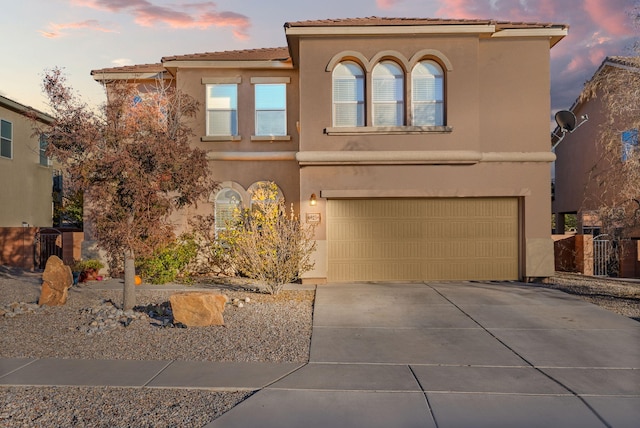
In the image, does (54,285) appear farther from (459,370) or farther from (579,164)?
(579,164)

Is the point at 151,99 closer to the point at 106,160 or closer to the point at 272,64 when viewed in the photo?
the point at 272,64

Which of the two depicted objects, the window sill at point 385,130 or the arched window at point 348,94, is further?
the arched window at point 348,94

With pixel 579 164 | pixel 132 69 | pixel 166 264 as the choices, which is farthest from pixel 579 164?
pixel 132 69

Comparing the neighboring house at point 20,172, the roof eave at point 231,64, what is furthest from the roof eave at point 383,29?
the neighboring house at point 20,172

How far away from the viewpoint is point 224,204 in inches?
596

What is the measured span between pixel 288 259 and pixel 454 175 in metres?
5.45

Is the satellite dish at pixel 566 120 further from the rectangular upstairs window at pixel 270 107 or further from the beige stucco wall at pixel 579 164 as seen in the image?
the rectangular upstairs window at pixel 270 107

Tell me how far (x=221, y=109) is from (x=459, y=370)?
461 inches

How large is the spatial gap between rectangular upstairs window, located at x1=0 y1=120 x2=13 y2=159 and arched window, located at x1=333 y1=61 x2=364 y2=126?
15.4 meters

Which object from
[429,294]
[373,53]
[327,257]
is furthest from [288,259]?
[373,53]

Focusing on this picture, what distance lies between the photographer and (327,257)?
13.5 meters

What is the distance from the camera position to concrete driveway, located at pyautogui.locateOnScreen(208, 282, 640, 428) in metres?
4.92

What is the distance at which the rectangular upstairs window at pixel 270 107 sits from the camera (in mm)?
15297

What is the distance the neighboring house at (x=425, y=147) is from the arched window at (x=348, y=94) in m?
0.03
